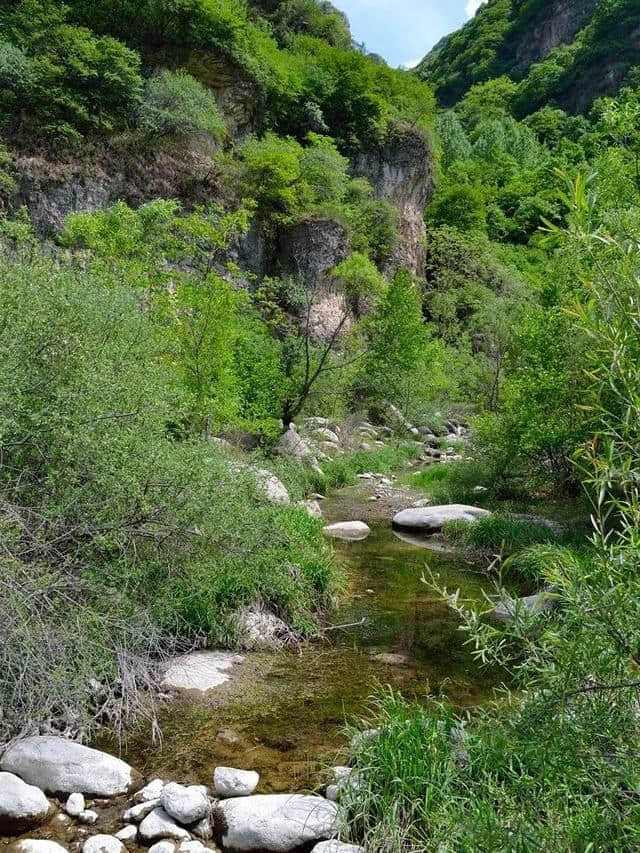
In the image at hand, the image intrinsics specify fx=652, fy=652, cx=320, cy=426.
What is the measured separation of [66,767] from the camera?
17.1 ft

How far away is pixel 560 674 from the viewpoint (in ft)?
7.52

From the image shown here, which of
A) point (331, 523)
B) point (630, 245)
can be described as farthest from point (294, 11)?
point (630, 245)

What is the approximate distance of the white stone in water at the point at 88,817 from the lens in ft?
16.0

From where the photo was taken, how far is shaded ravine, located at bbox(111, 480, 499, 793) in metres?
5.70

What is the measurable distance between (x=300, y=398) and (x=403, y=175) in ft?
70.9

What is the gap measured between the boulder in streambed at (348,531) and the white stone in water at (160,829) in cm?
897

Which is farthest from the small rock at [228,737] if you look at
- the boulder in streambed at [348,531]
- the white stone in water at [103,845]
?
the boulder in streambed at [348,531]

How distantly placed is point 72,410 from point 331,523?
908cm

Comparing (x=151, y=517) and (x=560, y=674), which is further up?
(x=560, y=674)

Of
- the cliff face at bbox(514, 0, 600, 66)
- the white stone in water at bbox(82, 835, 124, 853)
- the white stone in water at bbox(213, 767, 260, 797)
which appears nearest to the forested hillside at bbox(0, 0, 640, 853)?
the white stone in water at bbox(213, 767, 260, 797)

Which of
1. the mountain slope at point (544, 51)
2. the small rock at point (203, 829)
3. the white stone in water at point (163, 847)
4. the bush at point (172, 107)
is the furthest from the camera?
the mountain slope at point (544, 51)

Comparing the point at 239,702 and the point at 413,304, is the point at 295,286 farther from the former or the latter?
the point at 239,702

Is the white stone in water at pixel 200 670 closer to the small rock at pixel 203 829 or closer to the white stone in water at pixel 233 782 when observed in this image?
the white stone in water at pixel 233 782

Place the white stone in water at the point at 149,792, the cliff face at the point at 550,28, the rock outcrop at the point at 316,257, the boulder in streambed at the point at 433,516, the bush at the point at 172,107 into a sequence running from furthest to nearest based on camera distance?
the cliff face at the point at 550,28, the rock outcrop at the point at 316,257, the bush at the point at 172,107, the boulder in streambed at the point at 433,516, the white stone in water at the point at 149,792
